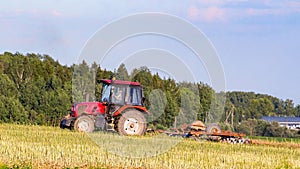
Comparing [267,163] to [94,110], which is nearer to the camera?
→ [267,163]

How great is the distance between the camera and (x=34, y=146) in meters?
17.6

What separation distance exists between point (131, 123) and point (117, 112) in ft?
2.23

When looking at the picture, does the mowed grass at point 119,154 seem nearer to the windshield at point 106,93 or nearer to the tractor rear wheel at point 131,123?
the tractor rear wheel at point 131,123

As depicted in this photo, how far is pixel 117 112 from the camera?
24812 millimetres

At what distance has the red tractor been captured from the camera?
24859 millimetres

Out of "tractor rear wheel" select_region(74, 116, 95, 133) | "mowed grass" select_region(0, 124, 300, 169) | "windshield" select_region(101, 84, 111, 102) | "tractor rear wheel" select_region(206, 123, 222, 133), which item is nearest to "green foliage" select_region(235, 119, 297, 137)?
"tractor rear wheel" select_region(206, 123, 222, 133)

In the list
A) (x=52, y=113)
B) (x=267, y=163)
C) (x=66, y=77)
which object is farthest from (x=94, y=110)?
(x=66, y=77)

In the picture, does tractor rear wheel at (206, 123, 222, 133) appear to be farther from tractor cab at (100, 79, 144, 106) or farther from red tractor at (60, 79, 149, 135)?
tractor cab at (100, 79, 144, 106)

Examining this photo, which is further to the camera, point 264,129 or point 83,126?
point 264,129

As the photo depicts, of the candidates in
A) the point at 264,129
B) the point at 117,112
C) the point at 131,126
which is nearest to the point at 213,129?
the point at 131,126

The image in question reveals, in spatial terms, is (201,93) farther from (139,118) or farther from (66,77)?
(66,77)

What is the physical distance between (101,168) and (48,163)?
4.19 ft

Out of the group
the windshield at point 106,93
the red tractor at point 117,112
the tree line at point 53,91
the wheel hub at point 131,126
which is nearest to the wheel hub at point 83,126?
the red tractor at point 117,112

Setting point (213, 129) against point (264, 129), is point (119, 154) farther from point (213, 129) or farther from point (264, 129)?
point (264, 129)
